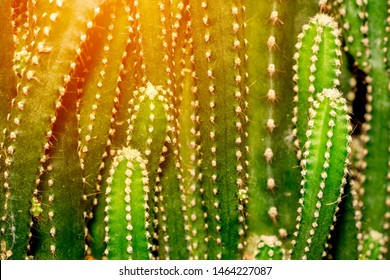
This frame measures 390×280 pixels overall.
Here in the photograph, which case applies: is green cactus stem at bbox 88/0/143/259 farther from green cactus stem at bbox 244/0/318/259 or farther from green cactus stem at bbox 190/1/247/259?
green cactus stem at bbox 244/0/318/259

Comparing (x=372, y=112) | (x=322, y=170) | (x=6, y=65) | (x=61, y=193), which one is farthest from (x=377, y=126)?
(x=6, y=65)

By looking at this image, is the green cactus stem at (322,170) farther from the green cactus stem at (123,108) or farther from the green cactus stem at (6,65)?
the green cactus stem at (6,65)

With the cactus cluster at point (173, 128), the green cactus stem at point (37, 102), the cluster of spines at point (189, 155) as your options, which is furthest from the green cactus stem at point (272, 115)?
the green cactus stem at point (37, 102)

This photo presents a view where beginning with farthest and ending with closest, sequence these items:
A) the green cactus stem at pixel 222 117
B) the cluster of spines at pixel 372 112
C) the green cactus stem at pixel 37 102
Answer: the cluster of spines at pixel 372 112 → the green cactus stem at pixel 222 117 → the green cactus stem at pixel 37 102

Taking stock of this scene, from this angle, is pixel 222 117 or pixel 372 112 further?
pixel 372 112

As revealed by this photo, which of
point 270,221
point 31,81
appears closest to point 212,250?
point 270,221

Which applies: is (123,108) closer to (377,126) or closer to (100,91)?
(100,91)

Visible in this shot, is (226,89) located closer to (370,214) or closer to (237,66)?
(237,66)
